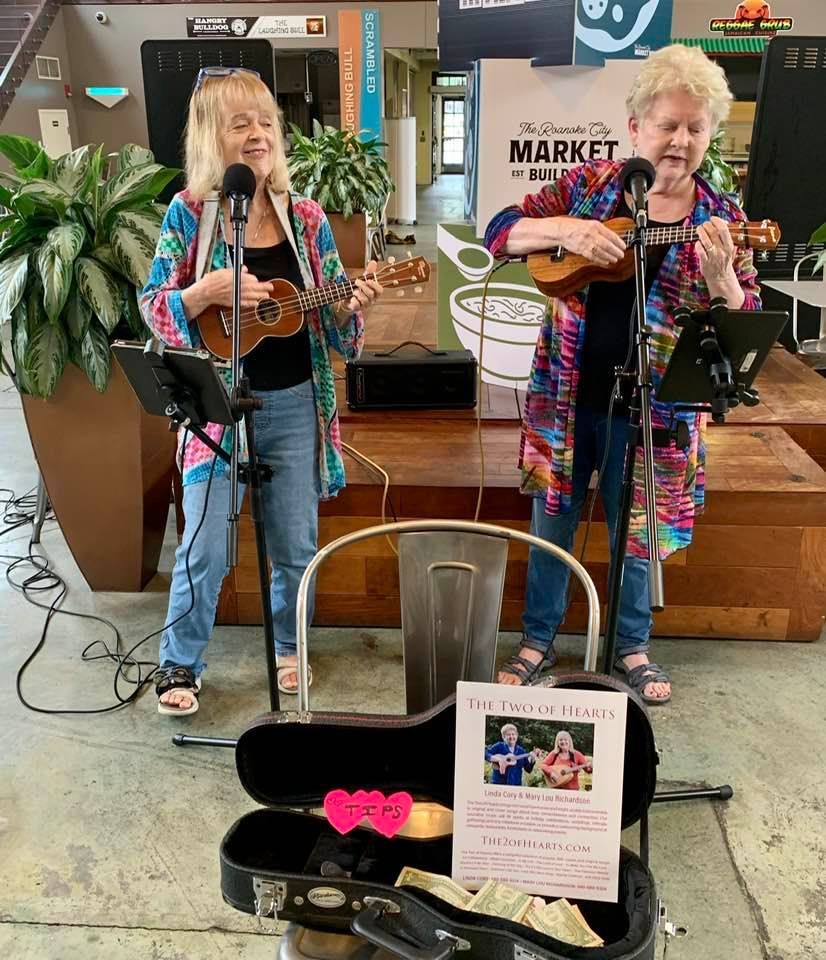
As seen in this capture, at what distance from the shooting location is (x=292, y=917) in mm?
1146

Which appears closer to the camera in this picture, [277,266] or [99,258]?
[277,266]

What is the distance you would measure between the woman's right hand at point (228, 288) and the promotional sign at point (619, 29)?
162 centimetres

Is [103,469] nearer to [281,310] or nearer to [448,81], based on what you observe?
[281,310]

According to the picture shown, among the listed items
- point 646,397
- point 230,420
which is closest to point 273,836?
point 230,420

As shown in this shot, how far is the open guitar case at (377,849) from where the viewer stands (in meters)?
1.08

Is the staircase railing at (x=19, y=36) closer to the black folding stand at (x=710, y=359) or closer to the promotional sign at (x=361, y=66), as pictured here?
the promotional sign at (x=361, y=66)

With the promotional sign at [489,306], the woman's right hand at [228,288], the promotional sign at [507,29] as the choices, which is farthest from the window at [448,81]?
the woman's right hand at [228,288]

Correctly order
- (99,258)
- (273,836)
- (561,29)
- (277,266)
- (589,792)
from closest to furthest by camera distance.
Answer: (589,792) → (273,836) → (277,266) → (99,258) → (561,29)

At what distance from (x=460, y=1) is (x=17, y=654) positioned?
254 cm

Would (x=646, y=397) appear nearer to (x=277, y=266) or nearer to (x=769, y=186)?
(x=277, y=266)

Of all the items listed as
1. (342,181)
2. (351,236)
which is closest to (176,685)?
(351,236)

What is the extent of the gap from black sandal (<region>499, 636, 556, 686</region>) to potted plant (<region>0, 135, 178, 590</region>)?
1.32 m

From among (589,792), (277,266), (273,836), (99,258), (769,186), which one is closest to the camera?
(589,792)

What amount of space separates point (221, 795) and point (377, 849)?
831 mm
